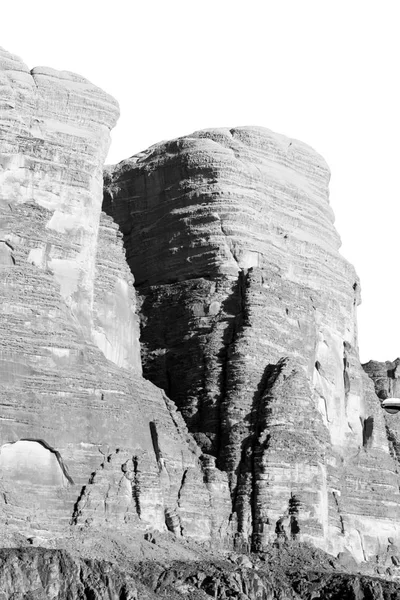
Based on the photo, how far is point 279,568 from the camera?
6153 centimetres

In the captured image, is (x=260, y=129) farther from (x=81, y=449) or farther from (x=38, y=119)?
(x=81, y=449)

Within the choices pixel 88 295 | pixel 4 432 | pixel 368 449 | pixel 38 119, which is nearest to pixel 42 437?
pixel 4 432

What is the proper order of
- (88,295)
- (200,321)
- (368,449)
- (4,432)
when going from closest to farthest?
(4,432) → (88,295) → (200,321) → (368,449)

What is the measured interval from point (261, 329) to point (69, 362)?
903 centimetres

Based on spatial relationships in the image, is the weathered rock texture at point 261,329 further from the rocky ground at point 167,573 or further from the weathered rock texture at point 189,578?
the weathered rock texture at point 189,578

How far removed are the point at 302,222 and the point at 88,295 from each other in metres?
12.8

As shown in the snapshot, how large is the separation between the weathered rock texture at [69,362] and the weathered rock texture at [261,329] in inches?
68.2

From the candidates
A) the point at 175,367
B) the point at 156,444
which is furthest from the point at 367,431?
the point at 156,444

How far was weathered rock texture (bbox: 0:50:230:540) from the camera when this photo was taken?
59.0 metres

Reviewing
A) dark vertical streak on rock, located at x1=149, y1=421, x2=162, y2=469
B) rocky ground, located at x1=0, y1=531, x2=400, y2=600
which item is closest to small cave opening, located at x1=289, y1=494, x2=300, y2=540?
rocky ground, located at x1=0, y1=531, x2=400, y2=600

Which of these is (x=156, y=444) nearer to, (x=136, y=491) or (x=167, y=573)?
(x=136, y=491)

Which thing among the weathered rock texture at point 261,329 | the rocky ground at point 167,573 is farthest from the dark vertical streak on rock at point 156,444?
the weathered rock texture at point 261,329

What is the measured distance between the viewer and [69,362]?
60.7m

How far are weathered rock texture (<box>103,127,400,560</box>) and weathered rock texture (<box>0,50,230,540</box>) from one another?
1733 mm
